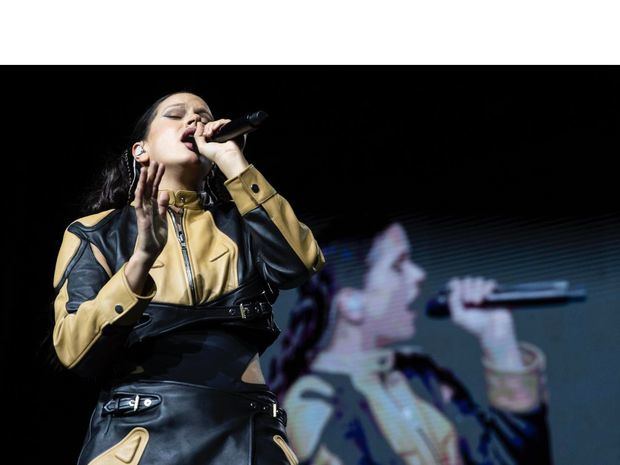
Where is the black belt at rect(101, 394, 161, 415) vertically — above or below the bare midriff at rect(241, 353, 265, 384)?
below

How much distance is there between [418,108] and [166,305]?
1924mm

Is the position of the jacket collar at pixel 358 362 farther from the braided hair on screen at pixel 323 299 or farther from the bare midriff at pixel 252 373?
the bare midriff at pixel 252 373

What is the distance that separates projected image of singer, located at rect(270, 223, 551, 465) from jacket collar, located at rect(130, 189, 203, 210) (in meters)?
1.51

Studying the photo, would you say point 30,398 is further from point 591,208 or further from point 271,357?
point 591,208

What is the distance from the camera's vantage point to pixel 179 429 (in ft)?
4.77

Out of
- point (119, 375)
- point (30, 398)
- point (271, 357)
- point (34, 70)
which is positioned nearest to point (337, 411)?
point (271, 357)

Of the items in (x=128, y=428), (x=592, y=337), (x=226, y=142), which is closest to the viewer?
(x=128, y=428)

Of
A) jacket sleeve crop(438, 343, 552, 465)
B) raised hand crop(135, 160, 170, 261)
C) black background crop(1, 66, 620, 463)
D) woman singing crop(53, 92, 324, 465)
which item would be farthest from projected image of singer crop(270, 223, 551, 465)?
raised hand crop(135, 160, 170, 261)

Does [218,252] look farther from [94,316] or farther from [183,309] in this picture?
[94,316]

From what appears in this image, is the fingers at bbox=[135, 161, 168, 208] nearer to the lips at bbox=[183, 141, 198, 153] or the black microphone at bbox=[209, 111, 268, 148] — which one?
the black microphone at bbox=[209, 111, 268, 148]

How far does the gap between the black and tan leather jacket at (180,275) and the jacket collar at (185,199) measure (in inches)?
0.9

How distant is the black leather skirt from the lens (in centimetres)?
144

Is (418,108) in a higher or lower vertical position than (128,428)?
higher

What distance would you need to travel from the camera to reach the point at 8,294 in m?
3.12
